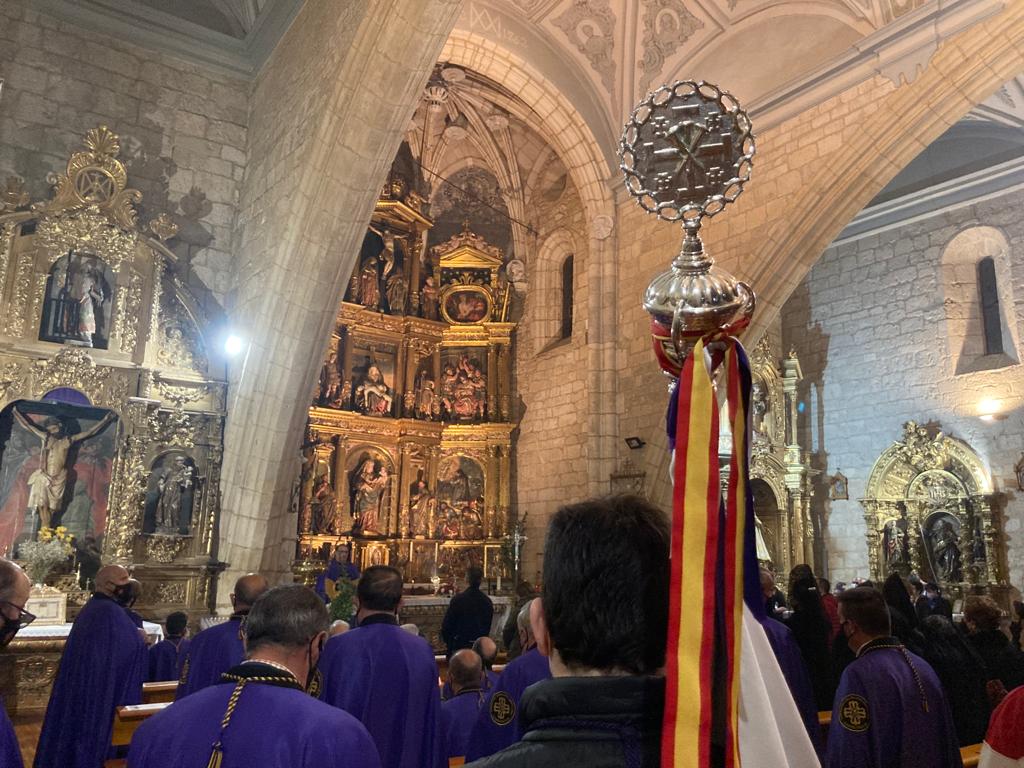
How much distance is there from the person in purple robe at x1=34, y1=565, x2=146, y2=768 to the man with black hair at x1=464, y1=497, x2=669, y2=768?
379 cm

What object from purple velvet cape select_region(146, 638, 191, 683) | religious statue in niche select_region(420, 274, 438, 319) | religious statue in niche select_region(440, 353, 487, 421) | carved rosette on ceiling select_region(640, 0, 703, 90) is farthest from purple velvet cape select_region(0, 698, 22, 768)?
religious statue in niche select_region(420, 274, 438, 319)

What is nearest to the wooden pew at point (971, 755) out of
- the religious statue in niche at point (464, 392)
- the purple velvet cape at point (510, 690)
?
the purple velvet cape at point (510, 690)

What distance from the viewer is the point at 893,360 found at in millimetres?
13789

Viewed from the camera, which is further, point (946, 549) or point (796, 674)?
point (946, 549)

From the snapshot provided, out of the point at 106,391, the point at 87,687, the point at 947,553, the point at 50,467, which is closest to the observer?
the point at 87,687

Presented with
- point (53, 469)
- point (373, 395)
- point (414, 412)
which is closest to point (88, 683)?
point (53, 469)

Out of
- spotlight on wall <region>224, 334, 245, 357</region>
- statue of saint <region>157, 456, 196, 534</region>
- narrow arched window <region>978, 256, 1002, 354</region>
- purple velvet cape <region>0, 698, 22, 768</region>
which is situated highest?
narrow arched window <region>978, 256, 1002, 354</region>

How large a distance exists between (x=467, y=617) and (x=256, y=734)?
4830 millimetres

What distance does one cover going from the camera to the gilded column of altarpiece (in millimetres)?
8398

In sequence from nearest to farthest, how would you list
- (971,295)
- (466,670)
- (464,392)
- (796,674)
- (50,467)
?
(796,674)
(466,670)
(50,467)
(971,295)
(464,392)

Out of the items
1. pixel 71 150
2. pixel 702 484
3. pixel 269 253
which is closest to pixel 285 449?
pixel 269 253

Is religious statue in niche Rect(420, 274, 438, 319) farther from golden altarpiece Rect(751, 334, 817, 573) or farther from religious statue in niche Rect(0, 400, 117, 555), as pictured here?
religious statue in niche Rect(0, 400, 117, 555)

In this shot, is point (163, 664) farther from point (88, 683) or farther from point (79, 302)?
point (79, 302)

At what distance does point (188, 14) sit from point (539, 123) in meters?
5.23
